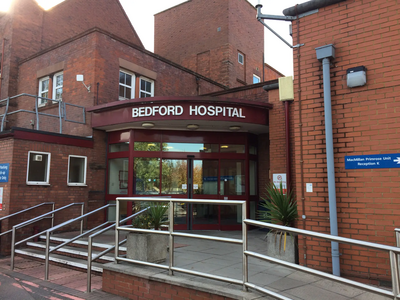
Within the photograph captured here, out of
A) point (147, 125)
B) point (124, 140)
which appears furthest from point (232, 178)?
point (124, 140)

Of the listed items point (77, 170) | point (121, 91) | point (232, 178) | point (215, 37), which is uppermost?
point (215, 37)

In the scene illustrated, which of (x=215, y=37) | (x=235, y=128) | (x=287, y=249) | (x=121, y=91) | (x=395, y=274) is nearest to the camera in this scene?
(x=395, y=274)

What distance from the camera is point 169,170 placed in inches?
398

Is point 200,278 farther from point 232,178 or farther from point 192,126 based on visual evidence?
point 232,178

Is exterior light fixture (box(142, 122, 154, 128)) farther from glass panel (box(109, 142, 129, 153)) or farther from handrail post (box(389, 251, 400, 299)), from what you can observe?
handrail post (box(389, 251, 400, 299))

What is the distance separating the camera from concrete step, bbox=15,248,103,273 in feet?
21.1

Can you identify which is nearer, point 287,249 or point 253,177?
point 287,249

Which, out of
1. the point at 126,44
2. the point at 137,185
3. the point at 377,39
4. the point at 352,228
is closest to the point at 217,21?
the point at 126,44

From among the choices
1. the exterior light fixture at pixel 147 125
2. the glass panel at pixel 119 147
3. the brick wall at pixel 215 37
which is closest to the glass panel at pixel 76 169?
the glass panel at pixel 119 147

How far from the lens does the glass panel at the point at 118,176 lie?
10203 mm

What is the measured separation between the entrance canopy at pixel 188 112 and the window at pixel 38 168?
2.09 m

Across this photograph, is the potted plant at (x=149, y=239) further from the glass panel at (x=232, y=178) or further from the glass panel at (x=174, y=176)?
the glass panel at (x=232, y=178)

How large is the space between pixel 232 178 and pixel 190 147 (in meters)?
1.65

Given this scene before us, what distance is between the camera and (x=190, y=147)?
10.2 m
